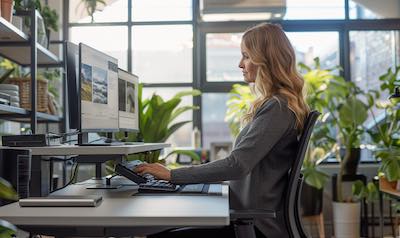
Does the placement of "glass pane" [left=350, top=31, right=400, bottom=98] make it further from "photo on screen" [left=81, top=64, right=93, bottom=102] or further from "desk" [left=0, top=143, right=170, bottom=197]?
"desk" [left=0, top=143, right=170, bottom=197]

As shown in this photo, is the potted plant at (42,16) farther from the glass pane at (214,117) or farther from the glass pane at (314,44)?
the glass pane at (314,44)

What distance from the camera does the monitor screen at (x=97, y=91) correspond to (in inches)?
69.9

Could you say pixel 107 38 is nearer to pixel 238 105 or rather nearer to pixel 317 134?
pixel 238 105

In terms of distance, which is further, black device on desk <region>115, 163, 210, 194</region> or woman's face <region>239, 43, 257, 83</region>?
woman's face <region>239, 43, 257, 83</region>

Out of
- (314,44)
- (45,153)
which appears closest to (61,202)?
(45,153)

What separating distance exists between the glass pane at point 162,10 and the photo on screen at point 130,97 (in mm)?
2430

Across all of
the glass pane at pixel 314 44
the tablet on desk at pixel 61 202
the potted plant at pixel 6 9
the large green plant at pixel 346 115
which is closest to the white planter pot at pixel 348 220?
the large green plant at pixel 346 115

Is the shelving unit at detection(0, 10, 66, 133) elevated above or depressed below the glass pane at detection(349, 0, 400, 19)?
below

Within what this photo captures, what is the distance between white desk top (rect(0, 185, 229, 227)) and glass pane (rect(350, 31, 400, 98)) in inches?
145

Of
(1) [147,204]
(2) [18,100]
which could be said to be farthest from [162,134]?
(1) [147,204]

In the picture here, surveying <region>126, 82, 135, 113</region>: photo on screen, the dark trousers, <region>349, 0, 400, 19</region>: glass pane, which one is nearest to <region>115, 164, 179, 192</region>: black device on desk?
the dark trousers

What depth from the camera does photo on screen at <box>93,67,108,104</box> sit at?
1.88 metres

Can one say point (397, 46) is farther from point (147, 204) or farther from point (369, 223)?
point (147, 204)

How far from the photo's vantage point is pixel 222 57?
4750 mm
